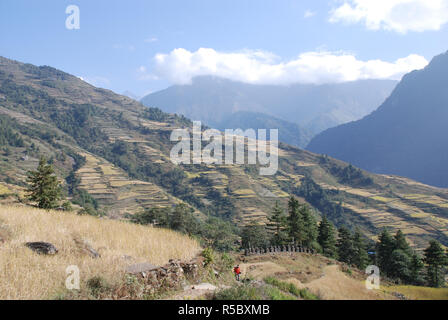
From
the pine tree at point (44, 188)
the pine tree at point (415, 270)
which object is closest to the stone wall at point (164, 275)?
the pine tree at point (44, 188)

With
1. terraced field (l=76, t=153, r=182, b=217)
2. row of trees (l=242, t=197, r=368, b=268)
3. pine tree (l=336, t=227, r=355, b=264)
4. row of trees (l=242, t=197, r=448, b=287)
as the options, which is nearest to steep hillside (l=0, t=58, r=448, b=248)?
terraced field (l=76, t=153, r=182, b=217)

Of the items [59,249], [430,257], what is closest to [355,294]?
[59,249]

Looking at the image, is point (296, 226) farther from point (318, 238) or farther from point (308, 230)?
point (318, 238)

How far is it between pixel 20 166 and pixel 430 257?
147410 millimetres

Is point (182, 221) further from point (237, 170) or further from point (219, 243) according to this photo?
point (237, 170)

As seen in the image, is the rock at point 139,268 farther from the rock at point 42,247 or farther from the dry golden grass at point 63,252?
the rock at point 42,247

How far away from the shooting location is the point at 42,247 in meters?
7.79

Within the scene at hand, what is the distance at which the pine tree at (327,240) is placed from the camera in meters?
52.7

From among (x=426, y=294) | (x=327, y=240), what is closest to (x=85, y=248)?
(x=426, y=294)

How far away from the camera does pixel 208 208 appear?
438 feet

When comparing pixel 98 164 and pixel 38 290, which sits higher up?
pixel 38 290

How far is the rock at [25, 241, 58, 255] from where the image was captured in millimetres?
7652

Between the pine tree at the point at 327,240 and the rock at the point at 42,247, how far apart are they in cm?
5268

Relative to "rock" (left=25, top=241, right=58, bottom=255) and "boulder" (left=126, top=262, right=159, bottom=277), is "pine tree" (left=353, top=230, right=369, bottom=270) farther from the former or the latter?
"rock" (left=25, top=241, right=58, bottom=255)
